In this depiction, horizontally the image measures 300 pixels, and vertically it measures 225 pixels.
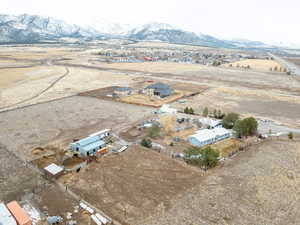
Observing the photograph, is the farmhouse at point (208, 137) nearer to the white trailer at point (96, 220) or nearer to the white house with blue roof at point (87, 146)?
the white house with blue roof at point (87, 146)

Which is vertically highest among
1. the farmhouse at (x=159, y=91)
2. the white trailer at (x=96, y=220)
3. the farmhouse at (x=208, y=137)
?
the farmhouse at (x=159, y=91)

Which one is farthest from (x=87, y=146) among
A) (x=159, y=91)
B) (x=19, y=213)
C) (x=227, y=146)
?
(x=159, y=91)

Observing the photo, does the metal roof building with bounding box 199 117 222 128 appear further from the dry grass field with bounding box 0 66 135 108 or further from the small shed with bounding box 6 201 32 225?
the dry grass field with bounding box 0 66 135 108

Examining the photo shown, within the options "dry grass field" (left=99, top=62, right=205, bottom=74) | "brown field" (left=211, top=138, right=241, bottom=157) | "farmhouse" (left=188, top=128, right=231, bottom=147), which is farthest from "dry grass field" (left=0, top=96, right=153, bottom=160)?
"dry grass field" (left=99, top=62, right=205, bottom=74)

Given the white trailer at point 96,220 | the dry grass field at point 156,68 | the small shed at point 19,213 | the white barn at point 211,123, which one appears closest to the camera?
the small shed at point 19,213

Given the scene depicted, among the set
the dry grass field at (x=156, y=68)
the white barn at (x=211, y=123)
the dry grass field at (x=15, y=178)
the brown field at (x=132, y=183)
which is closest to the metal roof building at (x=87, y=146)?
the brown field at (x=132, y=183)

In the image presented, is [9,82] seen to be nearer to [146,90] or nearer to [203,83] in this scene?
[146,90]
